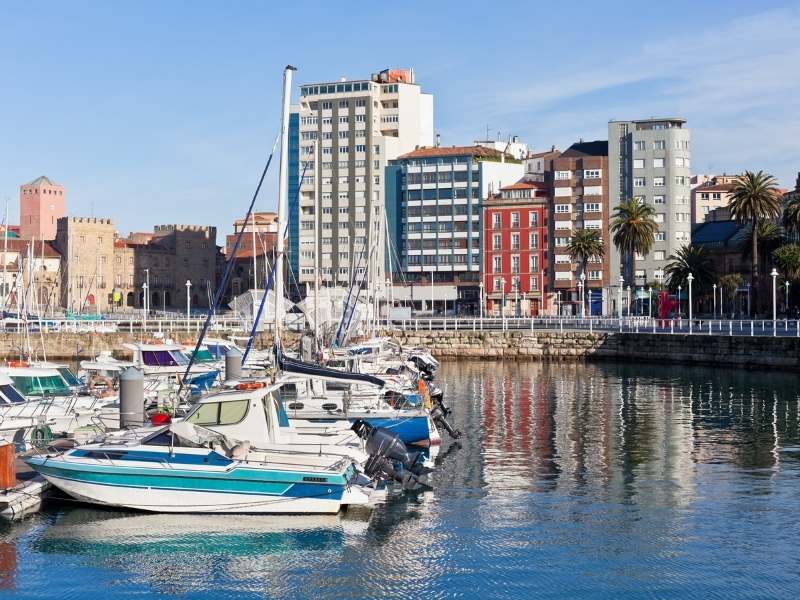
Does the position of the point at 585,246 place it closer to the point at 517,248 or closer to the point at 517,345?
the point at 517,248

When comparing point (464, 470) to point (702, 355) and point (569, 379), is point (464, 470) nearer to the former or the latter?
point (569, 379)

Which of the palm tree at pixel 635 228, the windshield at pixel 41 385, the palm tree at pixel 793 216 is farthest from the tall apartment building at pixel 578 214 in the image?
the windshield at pixel 41 385

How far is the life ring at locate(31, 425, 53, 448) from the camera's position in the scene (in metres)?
32.4

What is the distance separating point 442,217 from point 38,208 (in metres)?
83.2

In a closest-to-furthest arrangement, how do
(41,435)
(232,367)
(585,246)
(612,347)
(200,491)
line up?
(200,491) → (41,435) → (232,367) → (612,347) → (585,246)

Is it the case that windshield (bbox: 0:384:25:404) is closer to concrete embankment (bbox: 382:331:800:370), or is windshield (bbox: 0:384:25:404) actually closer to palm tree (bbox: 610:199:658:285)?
concrete embankment (bbox: 382:331:800:370)

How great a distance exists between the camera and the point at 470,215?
449 ft

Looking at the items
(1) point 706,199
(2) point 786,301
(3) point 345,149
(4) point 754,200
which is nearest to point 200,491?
(4) point 754,200

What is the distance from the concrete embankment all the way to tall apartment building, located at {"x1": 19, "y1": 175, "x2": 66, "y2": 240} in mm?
115906

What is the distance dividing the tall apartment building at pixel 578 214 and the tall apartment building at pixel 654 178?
1.30m

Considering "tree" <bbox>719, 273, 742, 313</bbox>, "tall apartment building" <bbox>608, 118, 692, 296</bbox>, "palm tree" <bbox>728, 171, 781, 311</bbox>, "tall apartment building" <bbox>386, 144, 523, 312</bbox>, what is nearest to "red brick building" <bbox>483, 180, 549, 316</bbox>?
"tall apartment building" <bbox>386, 144, 523, 312</bbox>

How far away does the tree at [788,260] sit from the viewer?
109812 millimetres

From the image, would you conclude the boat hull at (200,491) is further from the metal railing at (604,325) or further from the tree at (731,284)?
the tree at (731,284)

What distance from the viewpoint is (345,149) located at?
144000mm
